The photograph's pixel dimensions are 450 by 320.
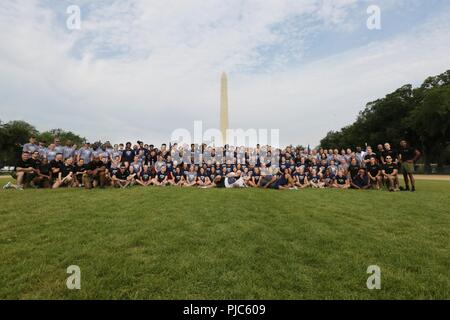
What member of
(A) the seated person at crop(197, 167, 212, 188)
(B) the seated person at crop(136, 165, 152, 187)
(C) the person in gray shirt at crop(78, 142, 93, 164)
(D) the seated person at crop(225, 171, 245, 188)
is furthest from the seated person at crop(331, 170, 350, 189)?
(C) the person in gray shirt at crop(78, 142, 93, 164)

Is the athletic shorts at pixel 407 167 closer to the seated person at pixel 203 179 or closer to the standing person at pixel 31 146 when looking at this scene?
the seated person at pixel 203 179

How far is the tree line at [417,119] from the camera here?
43.7 m

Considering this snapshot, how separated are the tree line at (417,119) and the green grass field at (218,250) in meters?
41.8

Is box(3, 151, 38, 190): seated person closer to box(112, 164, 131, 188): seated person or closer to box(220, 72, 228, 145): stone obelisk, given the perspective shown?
box(112, 164, 131, 188): seated person

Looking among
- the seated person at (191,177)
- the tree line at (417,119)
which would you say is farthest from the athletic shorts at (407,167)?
the tree line at (417,119)

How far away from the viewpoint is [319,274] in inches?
180

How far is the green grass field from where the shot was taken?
13.5ft

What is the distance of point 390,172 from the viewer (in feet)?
50.8

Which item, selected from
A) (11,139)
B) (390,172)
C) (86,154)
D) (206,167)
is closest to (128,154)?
(86,154)

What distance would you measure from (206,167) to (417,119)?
42.2 m
